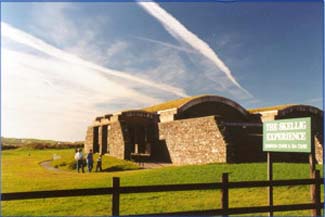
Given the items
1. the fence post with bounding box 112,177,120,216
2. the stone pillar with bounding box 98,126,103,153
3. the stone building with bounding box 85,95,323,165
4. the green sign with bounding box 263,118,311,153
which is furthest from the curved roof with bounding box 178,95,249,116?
the fence post with bounding box 112,177,120,216

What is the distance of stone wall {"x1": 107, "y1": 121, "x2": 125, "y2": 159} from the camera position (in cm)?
2825

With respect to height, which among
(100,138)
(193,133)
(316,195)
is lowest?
(316,195)

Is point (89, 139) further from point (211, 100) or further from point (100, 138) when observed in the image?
point (211, 100)

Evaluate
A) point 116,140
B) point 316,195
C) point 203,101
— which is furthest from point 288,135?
point 203,101

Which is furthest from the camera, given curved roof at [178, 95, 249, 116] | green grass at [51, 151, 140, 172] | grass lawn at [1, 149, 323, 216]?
curved roof at [178, 95, 249, 116]

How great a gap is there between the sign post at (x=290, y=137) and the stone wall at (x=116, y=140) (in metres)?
17.9

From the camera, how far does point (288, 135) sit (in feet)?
32.5

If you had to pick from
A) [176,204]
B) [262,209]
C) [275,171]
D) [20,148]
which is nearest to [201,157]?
[275,171]

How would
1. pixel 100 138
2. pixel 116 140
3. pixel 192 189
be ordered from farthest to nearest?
pixel 100 138 < pixel 116 140 < pixel 192 189

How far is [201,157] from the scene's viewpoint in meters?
25.2

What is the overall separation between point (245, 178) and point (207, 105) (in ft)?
59.7

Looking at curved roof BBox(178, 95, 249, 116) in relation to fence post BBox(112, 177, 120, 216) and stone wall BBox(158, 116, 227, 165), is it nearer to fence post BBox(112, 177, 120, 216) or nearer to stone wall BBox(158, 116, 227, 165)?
stone wall BBox(158, 116, 227, 165)

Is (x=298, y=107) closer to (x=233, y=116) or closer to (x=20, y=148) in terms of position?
(x=233, y=116)

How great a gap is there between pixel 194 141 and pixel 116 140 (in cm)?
585
